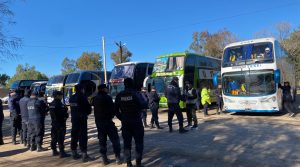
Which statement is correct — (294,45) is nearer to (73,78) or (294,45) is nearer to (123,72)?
(123,72)

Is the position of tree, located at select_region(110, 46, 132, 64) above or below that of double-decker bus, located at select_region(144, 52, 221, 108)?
above

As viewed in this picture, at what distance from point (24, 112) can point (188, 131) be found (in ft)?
18.4

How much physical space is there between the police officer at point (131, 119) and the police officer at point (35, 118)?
11.1 feet

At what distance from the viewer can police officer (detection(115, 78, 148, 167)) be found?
6535 mm

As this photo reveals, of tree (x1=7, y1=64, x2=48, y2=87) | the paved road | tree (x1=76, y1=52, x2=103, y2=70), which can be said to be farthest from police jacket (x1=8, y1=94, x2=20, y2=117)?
tree (x1=7, y1=64, x2=48, y2=87)

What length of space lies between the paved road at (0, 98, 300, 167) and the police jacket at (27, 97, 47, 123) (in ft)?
3.31

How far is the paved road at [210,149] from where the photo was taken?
7.11 metres

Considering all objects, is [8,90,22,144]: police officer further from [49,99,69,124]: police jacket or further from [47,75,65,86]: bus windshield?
[47,75,65,86]: bus windshield

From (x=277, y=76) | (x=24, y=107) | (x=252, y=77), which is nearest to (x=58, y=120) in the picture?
(x=24, y=107)

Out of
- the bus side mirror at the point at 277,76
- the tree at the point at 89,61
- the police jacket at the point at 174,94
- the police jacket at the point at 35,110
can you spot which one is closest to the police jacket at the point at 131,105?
the police jacket at the point at 35,110

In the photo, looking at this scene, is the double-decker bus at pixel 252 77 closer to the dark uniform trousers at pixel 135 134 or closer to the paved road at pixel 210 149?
the paved road at pixel 210 149

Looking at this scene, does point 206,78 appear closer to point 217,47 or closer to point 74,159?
point 74,159

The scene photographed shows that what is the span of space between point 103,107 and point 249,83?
10.3 m

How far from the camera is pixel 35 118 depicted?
29.1 feet
